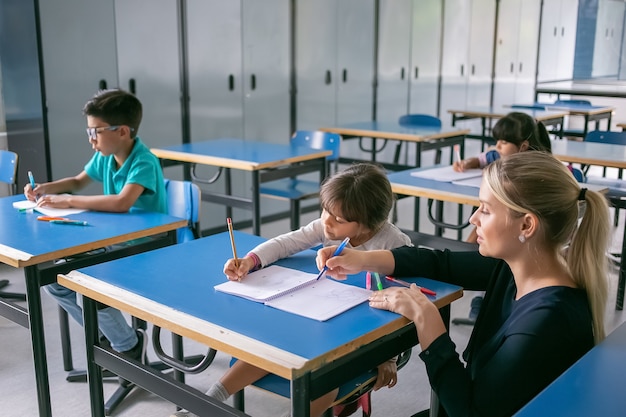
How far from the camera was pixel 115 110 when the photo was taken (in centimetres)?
258

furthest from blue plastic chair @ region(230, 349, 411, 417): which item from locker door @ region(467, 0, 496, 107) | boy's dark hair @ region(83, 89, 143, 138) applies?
locker door @ region(467, 0, 496, 107)

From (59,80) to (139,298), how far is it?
2.78 meters

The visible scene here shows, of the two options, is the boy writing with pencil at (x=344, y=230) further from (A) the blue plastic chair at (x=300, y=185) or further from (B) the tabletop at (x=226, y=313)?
(A) the blue plastic chair at (x=300, y=185)

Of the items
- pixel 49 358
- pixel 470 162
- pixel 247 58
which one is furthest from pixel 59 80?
pixel 470 162

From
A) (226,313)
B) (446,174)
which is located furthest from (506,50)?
(226,313)

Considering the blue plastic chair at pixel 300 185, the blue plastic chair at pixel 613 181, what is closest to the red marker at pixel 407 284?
the blue plastic chair at pixel 613 181

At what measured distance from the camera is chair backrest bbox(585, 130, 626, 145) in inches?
173

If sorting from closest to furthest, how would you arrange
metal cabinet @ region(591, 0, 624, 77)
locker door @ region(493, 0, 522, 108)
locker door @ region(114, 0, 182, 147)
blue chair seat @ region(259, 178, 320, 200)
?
blue chair seat @ region(259, 178, 320, 200), locker door @ region(114, 0, 182, 147), locker door @ region(493, 0, 522, 108), metal cabinet @ region(591, 0, 624, 77)

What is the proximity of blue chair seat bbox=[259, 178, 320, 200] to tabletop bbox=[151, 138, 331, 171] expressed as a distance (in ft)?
0.71

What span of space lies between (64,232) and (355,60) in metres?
4.12

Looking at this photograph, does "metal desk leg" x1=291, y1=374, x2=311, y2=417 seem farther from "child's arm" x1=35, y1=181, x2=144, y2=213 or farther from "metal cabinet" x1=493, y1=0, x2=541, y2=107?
"metal cabinet" x1=493, y1=0, x2=541, y2=107

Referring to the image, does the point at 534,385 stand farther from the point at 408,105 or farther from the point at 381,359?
the point at 408,105

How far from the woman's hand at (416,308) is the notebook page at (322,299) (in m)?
0.06

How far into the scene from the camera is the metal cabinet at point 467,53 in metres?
7.09
